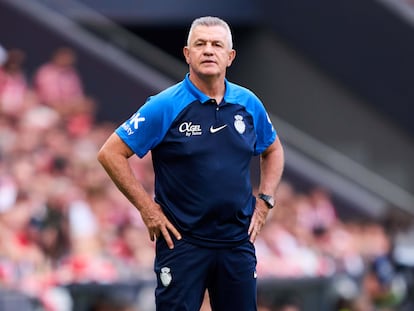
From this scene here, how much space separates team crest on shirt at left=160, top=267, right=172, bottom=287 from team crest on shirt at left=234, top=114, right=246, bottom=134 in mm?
793

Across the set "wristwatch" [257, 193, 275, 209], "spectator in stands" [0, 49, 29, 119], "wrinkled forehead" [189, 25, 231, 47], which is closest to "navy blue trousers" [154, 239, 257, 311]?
"wristwatch" [257, 193, 275, 209]

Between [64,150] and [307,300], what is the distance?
11.4 feet

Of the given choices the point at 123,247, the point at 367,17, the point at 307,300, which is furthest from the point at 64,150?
the point at 367,17

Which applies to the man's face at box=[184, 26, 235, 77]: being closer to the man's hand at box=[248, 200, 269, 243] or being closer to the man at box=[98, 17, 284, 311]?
the man at box=[98, 17, 284, 311]

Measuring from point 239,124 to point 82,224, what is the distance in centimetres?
561

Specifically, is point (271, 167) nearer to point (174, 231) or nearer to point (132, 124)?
point (174, 231)

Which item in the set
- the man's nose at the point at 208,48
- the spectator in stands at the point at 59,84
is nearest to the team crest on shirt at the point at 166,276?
the man's nose at the point at 208,48

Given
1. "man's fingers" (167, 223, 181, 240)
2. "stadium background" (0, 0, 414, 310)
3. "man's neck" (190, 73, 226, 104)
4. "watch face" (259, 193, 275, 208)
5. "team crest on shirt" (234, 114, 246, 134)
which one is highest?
"stadium background" (0, 0, 414, 310)

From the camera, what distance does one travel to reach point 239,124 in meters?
6.76

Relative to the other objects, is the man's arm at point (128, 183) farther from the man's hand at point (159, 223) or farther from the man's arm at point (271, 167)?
the man's arm at point (271, 167)

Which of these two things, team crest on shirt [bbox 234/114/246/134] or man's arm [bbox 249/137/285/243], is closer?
team crest on shirt [bbox 234/114/246/134]

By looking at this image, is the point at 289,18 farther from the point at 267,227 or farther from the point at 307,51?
the point at 267,227

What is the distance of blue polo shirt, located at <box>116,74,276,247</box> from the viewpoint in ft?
21.8

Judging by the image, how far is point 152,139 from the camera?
666cm
